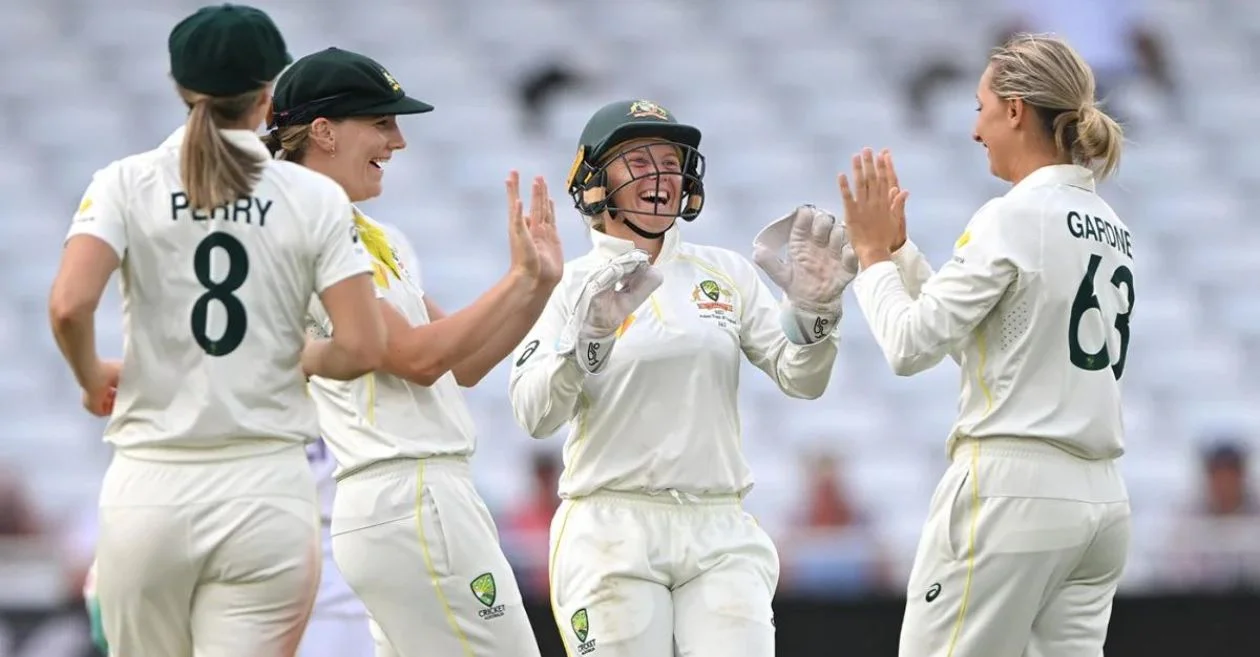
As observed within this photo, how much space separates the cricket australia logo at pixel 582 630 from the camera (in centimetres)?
421

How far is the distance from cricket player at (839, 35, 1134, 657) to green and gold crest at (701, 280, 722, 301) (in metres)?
0.37

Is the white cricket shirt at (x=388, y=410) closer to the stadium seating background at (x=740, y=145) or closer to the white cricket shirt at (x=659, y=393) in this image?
the white cricket shirt at (x=659, y=393)

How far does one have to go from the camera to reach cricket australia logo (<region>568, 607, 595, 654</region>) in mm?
4207

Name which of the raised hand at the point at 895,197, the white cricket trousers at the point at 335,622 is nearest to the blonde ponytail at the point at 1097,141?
the raised hand at the point at 895,197

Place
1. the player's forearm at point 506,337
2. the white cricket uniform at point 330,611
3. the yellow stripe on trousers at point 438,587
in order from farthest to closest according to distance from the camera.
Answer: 1. the white cricket uniform at point 330,611
2. the yellow stripe on trousers at point 438,587
3. the player's forearm at point 506,337

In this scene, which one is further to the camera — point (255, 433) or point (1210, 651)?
point (1210, 651)

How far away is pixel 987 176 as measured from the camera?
36.7 feet

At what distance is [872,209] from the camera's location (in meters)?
4.29

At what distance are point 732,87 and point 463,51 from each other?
1.68m

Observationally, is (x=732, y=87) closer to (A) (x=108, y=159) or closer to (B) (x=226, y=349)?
(A) (x=108, y=159)

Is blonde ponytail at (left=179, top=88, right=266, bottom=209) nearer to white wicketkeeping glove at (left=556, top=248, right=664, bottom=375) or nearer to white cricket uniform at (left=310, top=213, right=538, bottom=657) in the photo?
white cricket uniform at (left=310, top=213, right=538, bottom=657)

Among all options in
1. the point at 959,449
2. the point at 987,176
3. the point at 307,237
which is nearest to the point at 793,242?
the point at 959,449

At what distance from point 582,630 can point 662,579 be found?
0.70ft

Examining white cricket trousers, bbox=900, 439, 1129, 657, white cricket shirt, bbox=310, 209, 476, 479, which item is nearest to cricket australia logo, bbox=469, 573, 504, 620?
white cricket shirt, bbox=310, 209, 476, 479
